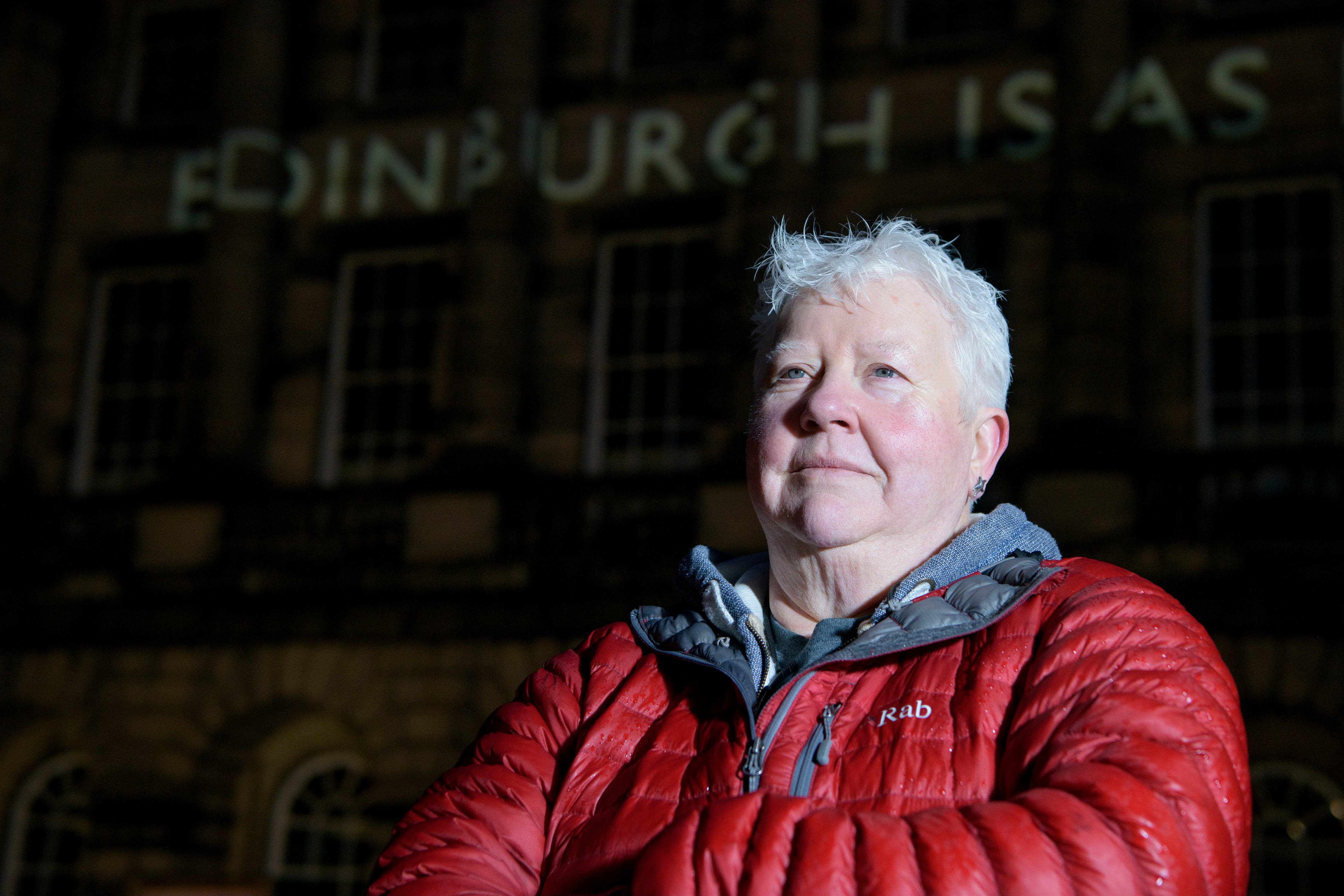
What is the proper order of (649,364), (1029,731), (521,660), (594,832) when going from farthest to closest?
(649,364) < (521,660) < (594,832) < (1029,731)

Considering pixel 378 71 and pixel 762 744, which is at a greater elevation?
pixel 378 71

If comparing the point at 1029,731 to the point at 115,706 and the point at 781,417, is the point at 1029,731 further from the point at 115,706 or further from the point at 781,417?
the point at 115,706

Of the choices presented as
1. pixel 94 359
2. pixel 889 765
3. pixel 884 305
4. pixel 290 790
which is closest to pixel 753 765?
pixel 889 765

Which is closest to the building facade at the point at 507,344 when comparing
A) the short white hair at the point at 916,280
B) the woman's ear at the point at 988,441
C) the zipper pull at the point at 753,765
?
the woman's ear at the point at 988,441

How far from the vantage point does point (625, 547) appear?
13078mm

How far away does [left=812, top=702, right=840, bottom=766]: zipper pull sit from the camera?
1906mm

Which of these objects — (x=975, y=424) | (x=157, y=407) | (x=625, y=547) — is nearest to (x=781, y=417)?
(x=975, y=424)

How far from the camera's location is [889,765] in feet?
6.07

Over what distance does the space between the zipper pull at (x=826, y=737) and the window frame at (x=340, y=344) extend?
12662 mm

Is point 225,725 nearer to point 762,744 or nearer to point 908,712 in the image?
point 762,744

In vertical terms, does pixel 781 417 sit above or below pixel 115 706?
above

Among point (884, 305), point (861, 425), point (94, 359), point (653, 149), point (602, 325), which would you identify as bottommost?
point (861, 425)

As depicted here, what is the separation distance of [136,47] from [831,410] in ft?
53.7

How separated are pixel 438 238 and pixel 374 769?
5.33m
